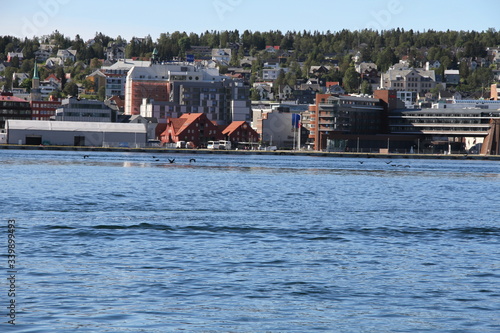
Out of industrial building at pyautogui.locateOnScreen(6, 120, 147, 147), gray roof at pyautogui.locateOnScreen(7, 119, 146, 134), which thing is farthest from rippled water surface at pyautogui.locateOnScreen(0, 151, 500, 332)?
gray roof at pyautogui.locateOnScreen(7, 119, 146, 134)

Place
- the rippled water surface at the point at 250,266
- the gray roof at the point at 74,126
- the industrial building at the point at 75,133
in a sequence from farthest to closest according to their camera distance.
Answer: the gray roof at the point at 74,126 < the industrial building at the point at 75,133 < the rippled water surface at the point at 250,266

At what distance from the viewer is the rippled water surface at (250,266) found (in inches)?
763

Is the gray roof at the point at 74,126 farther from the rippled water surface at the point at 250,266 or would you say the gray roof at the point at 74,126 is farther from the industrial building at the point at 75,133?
the rippled water surface at the point at 250,266

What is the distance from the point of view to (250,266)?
2619 centimetres

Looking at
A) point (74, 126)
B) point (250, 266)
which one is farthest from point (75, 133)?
point (250, 266)

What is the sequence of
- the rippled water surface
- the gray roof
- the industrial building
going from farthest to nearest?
1. the gray roof
2. the industrial building
3. the rippled water surface

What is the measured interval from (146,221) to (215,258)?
11.5 m

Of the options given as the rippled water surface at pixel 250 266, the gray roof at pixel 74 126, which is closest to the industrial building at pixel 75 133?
the gray roof at pixel 74 126

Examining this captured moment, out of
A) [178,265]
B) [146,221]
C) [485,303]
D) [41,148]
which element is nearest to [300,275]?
[178,265]

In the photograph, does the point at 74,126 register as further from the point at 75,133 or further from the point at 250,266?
the point at 250,266

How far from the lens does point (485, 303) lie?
21375 millimetres

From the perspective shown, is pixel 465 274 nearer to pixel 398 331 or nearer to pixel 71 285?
pixel 398 331

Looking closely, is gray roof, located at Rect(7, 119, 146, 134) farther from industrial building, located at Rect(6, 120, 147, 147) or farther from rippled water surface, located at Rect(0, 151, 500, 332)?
rippled water surface, located at Rect(0, 151, 500, 332)

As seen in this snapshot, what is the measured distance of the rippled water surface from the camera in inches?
763
